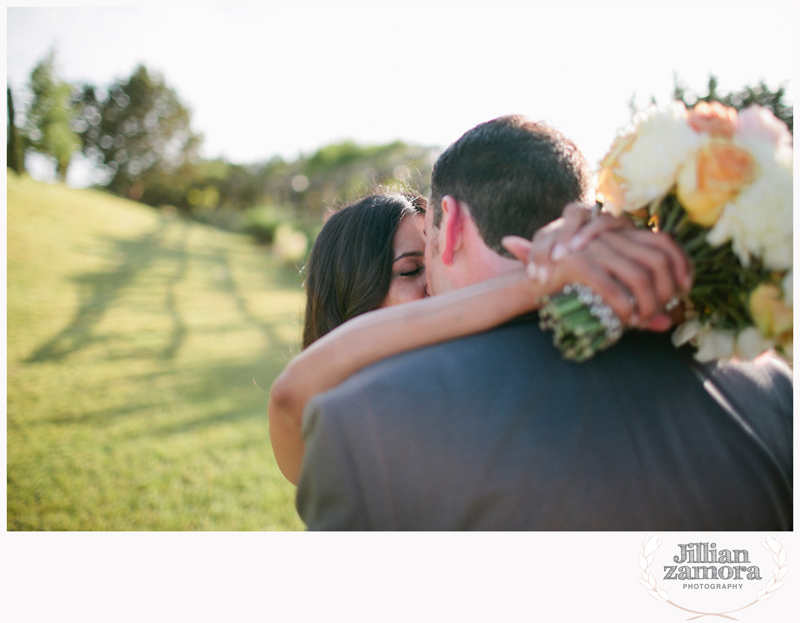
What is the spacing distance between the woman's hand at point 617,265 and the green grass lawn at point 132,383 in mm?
3439

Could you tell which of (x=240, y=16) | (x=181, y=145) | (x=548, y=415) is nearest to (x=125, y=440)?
(x=240, y=16)

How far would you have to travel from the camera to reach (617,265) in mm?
1143

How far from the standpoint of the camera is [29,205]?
39.0 feet

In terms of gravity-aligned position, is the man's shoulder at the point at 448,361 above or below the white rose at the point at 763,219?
below

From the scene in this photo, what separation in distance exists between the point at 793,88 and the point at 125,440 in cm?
564

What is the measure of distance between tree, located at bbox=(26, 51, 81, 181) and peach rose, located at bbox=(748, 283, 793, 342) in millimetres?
6956

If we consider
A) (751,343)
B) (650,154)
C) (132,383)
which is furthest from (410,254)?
(132,383)

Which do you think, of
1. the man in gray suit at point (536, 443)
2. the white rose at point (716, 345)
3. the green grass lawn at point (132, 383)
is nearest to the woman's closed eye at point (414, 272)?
the man in gray suit at point (536, 443)

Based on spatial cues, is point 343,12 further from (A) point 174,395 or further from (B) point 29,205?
(B) point 29,205

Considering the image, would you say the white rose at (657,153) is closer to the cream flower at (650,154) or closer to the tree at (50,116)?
the cream flower at (650,154)

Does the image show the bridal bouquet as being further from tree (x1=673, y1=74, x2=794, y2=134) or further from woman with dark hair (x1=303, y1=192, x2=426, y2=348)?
woman with dark hair (x1=303, y1=192, x2=426, y2=348)

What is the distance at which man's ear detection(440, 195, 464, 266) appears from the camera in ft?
5.36

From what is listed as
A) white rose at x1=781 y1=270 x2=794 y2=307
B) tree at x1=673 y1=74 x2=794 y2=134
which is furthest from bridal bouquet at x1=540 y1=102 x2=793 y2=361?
tree at x1=673 y1=74 x2=794 y2=134

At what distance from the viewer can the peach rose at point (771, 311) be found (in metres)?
1.15
